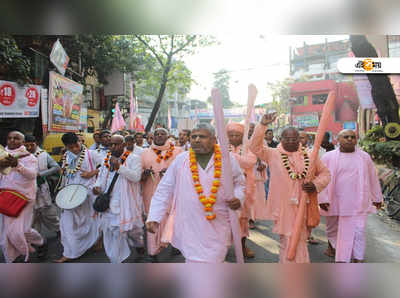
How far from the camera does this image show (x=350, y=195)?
13.9 ft

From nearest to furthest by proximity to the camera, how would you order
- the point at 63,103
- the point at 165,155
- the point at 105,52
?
the point at 165,155, the point at 63,103, the point at 105,52

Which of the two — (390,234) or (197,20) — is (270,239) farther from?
(197,20)

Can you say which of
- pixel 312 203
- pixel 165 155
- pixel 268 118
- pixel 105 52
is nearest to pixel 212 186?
pixel 268 118

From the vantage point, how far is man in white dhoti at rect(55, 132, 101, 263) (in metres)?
4.59

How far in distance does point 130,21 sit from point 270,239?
4.22 meters

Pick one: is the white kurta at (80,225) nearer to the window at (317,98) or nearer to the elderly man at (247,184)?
the elderly man at (247,184)

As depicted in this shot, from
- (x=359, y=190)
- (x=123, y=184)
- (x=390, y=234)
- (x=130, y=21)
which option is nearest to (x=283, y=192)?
(x=359, y=190)

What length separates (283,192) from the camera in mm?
3691

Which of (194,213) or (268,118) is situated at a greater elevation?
(268,118)

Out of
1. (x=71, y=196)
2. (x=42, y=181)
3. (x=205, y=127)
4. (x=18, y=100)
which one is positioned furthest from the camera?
(x=18, y=100)

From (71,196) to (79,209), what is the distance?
14.8 inches

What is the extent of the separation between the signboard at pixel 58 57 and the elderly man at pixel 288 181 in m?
5.35

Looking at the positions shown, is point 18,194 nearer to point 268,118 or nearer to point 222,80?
point 268,118

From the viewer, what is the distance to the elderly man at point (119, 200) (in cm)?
430
